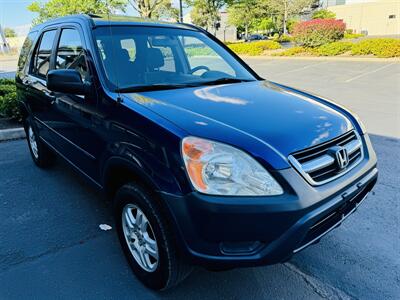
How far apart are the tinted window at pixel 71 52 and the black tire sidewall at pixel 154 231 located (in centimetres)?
106

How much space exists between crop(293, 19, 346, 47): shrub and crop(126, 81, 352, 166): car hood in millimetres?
18695

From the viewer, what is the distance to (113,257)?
2592 millimetres

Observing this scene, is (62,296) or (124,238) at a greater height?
(124,238)

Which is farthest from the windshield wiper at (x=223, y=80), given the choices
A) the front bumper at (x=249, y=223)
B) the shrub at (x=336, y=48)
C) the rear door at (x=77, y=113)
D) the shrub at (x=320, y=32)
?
the shrub at (x=320, y=32)

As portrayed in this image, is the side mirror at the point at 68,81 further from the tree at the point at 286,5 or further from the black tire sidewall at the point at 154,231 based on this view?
the tree at the point at 286,5

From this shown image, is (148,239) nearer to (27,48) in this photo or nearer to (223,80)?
(223,80)

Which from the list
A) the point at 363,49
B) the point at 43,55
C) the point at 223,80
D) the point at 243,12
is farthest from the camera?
the point at 243,12

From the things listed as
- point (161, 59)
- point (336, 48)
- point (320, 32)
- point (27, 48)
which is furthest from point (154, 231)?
point (320, 32)

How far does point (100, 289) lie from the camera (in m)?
2.25

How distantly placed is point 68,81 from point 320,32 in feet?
64.2

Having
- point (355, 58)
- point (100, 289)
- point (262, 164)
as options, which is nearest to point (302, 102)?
point (262, 164)

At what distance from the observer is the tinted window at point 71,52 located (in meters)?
2.71

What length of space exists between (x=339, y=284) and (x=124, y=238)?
1560 millimetres

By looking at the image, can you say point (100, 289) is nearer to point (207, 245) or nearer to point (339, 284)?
point (207, 245)
